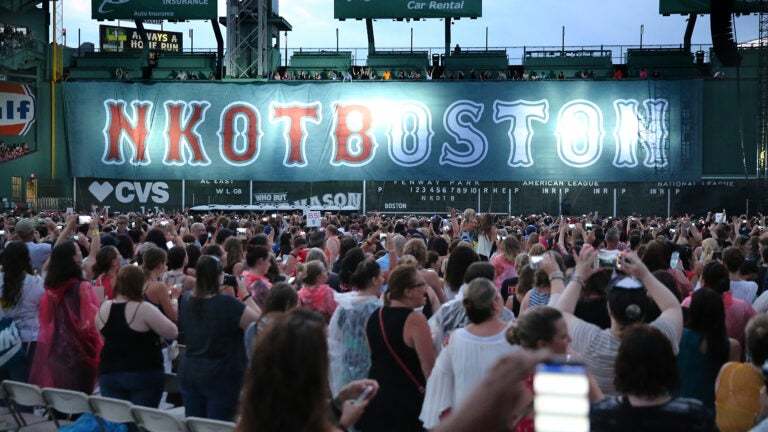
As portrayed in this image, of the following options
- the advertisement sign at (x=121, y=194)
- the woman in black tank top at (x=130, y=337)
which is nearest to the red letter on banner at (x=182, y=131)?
the advertisement sign at (x=121, y=194)

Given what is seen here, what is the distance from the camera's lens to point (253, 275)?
6.25 metres

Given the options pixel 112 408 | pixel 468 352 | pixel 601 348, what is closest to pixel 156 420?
pixel 112 408

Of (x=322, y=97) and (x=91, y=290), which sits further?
(x=322, y=97)

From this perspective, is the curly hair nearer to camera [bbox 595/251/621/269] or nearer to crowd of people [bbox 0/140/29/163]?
camera [bbox 595/251/621/269]

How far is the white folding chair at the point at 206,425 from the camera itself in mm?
4129

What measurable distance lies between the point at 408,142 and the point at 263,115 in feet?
20.3

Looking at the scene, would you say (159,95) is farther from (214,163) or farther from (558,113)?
(558,113)

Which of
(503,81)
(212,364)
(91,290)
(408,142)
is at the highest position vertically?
(503,81)

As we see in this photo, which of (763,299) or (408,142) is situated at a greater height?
(408,142)

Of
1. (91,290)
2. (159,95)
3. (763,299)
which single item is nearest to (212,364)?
Answer: (91,290)

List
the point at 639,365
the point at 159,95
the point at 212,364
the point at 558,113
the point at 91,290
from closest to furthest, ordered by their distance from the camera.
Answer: the point at 639,365 < the point at 212,364 < the point at 91,290 < the point at 558,113 < the point at 159,95

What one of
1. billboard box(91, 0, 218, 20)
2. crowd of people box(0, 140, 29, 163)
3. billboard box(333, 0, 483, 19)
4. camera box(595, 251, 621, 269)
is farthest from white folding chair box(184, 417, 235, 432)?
crowd of people box(0, 140, 29, 163)

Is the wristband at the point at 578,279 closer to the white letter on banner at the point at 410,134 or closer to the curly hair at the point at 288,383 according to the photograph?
the curly hair at the point at 288,383

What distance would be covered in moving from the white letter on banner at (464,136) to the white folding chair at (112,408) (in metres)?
28.1
